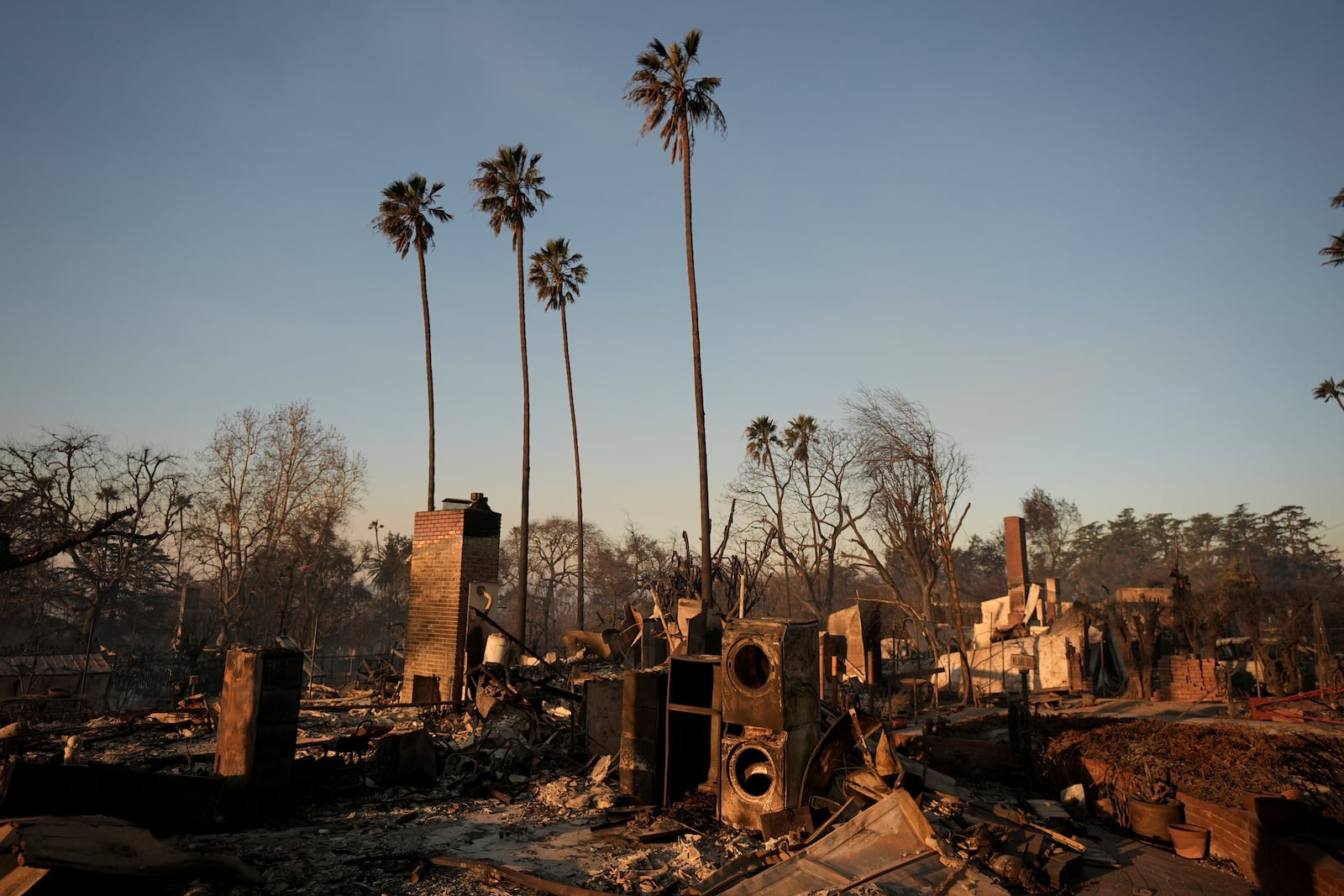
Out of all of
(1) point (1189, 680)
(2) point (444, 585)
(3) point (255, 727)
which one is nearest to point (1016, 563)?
(1) point (1189, 680)

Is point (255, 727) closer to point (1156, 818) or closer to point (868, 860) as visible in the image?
point (868, 860)

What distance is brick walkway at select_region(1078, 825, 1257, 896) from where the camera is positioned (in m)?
8.12

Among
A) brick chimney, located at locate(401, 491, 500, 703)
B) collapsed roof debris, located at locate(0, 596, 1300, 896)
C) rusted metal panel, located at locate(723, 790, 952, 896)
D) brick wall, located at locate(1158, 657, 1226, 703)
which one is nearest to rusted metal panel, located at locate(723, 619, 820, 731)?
collapsed roof debris, located at locate(0, 596, 1300, 896)

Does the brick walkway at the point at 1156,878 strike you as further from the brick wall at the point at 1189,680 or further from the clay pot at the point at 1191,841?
the brick wall at the point at 1189,680

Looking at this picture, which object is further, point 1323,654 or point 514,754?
point 1323,654

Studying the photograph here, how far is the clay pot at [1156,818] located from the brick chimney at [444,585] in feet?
37.3

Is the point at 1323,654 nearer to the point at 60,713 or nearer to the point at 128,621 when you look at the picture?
the point at 60,713

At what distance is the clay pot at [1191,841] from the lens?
9367 mm

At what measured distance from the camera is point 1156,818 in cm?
1010

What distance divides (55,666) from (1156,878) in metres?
24.5

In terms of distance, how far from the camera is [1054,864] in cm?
812

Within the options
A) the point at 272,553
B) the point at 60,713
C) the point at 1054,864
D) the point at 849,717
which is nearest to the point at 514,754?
the point at 849,717

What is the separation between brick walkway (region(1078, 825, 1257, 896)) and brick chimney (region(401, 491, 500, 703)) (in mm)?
11185

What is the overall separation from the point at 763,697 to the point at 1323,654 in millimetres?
18306
